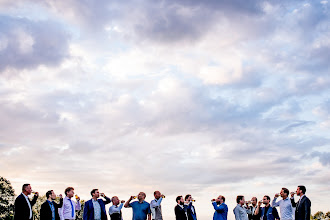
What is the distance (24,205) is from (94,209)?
139 inches

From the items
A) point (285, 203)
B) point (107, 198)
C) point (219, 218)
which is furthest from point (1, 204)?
point (285, 203)

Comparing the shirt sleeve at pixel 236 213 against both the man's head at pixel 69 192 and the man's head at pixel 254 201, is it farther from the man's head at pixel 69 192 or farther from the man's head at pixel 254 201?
the man's head at pixel 69 192

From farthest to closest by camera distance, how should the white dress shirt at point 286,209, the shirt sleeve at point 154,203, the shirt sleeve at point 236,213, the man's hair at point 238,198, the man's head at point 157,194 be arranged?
the man's hair at point 238,198
the shirt sleeve at point 236,213
the man's head at point 157,194
the shirt sleeve at point 154,203
the white dress shirt at point 286,209

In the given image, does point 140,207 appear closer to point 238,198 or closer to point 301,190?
point 238,198

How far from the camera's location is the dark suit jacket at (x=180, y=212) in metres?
20.4

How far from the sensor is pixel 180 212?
20.4m

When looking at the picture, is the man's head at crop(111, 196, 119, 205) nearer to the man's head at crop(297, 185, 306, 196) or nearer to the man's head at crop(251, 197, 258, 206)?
the man's head at crop(251, 197, 258, 206)

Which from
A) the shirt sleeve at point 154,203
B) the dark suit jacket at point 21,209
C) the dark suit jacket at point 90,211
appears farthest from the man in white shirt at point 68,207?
the shirt sleeve at point 154,203

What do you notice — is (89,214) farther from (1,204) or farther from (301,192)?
(1,204)

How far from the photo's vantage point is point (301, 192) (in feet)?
56.1

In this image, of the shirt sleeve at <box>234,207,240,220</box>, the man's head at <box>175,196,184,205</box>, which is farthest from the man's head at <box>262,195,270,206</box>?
the man's head at <box>175,196,184,205</box>

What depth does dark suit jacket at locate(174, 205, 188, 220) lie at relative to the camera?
20.4m

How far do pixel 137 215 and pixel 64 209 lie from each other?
135 inches

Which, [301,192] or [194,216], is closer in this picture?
[301,192]
